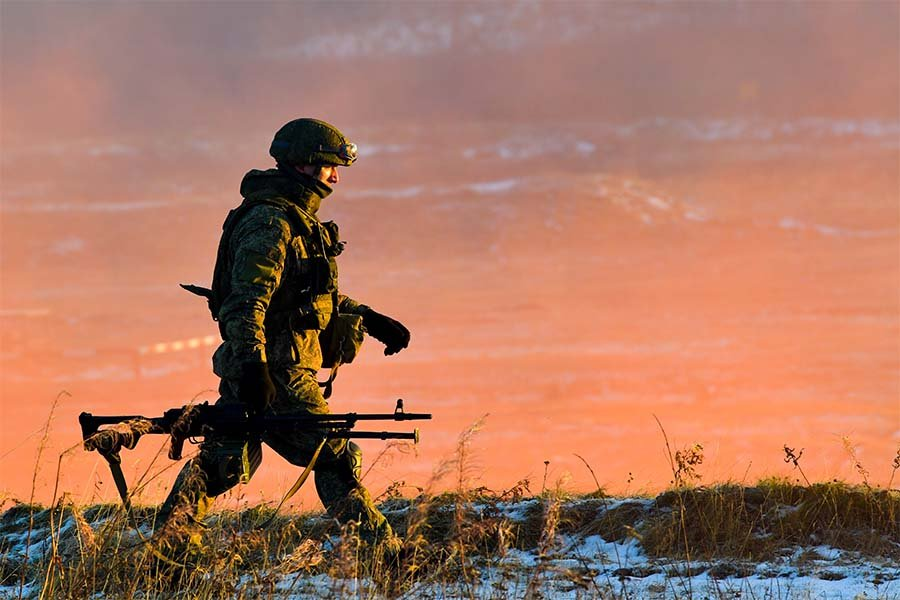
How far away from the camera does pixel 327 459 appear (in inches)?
258

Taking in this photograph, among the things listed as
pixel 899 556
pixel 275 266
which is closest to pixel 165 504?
pixel 275 266

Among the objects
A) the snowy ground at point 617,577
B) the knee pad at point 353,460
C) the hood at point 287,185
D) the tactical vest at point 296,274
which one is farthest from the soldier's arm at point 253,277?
the snowy ground at point 617,577

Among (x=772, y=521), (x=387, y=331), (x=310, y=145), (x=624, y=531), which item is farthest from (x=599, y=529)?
(x=310, y=145)

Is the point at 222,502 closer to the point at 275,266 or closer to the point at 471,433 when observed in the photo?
the point at 275,266

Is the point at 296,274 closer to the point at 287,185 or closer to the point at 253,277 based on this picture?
the point at 253,277

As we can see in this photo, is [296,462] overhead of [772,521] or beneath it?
overhead

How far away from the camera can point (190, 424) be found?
20.9ft

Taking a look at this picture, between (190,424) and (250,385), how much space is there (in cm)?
→ 49

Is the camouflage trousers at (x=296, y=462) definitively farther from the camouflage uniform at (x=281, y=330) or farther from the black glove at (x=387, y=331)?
the black glove at (x=387, y=331)

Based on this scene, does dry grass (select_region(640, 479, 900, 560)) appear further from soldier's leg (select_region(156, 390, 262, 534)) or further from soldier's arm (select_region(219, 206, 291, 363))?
soldier's arm (select_region(219, 206, 291, 363))

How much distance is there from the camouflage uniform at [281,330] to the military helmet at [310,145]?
0.42 feet

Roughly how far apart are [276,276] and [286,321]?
0.35m

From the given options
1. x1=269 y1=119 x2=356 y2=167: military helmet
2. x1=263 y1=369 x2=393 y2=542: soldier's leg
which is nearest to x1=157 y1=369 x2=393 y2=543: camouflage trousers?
x1=263 y1=369 x2=393 y2=542: soldier's leg

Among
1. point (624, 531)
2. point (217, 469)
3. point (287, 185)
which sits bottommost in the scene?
point (624, 531)
